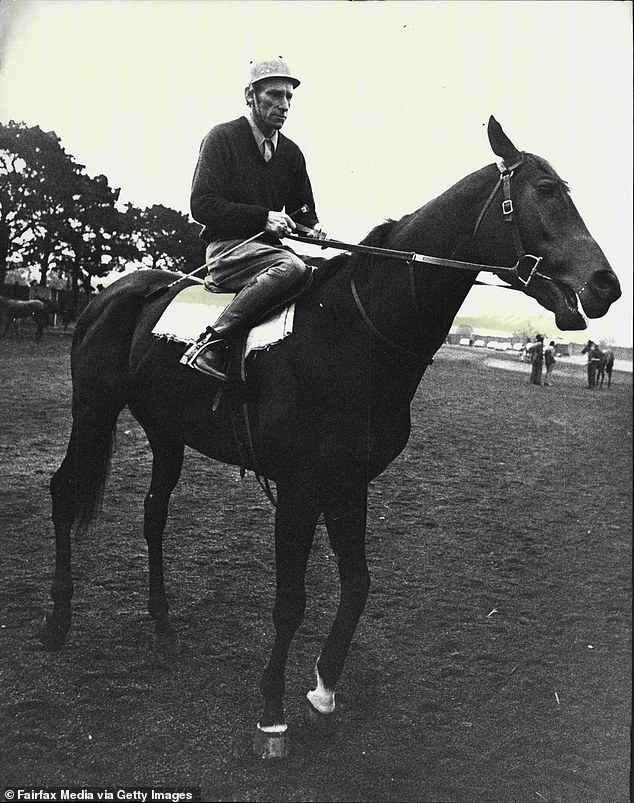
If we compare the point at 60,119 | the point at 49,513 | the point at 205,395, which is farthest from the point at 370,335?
the point at 49,513

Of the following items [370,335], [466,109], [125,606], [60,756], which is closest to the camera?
[60,756]

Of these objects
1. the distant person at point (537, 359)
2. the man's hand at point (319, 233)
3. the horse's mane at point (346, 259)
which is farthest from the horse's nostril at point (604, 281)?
the man's hand at point (319, 233)

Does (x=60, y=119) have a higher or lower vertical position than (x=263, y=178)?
higher

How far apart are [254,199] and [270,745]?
6.49 feet

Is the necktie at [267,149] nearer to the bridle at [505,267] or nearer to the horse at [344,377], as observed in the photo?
the horse at [344,377]

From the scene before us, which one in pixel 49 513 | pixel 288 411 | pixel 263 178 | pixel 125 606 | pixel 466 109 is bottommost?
pixel 125 606

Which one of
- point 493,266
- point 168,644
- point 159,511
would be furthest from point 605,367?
point 168,644

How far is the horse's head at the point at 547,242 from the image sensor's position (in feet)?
6.35

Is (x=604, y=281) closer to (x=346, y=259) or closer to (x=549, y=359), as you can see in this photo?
(x=549, y=359)

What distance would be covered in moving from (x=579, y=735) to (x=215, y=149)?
2.59m

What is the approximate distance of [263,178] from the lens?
237 centimetres

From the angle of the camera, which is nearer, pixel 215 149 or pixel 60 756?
pixel 60 756

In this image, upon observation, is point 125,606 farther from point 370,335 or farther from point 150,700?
point 370,335

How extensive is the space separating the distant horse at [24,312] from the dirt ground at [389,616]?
0.34ft
